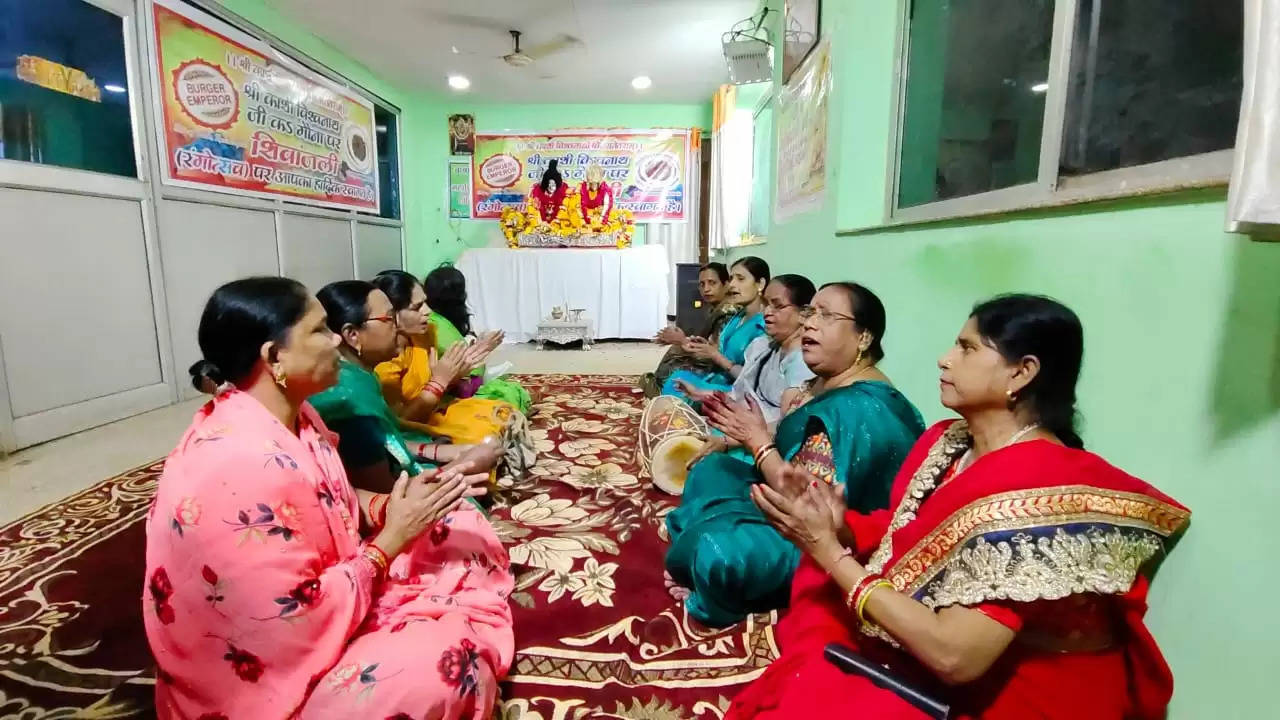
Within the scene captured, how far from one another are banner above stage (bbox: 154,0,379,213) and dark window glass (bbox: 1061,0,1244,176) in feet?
16.9

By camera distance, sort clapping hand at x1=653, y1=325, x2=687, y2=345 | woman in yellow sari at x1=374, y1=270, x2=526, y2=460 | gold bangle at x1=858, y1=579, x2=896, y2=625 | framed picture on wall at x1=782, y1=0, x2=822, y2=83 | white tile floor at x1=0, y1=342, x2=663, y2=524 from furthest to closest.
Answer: clapping hand at x1=653, y1=325, x2=687, y2=345, framed picture on wall at x1=782, y1=0, x2=822, y2=83, white tile floor at x1=0, y1=342, x2=663, y2=524, woman in yellow sari at x1=374, y1=270, x2=526, y2=460, gold bangle at x1=858, y1=579, x2=896, y2=625

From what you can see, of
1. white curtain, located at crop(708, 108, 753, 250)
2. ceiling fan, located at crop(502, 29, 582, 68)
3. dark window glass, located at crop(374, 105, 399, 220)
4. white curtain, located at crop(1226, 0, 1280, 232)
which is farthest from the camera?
dark window glass, located at crop(374, 105, 399, 220)

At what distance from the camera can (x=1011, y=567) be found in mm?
838

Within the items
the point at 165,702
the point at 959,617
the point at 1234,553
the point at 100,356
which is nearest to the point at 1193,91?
the point at 1234,553

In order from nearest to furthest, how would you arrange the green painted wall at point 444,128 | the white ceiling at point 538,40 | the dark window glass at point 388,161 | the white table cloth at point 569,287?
the white ceiling at point 538,40 < the white table cloth at point 569,287 < the dark window glass at point 388,161 < the green painted wall at point 444,128

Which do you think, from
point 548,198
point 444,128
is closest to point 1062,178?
point 548,198

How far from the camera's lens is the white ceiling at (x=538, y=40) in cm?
509

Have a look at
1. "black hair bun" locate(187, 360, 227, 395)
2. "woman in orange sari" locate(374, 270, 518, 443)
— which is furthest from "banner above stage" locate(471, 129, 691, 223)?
"black hair bun" locate(187, 360, 227, 395)

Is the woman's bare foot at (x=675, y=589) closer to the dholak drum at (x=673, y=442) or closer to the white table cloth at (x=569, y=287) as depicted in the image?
the dholak drum at (x=673, y=442)

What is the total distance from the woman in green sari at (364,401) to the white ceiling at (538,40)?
4.08 meters

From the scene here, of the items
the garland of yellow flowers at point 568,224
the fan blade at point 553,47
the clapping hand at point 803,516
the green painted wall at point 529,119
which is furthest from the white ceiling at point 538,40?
the clapping hand at point 803,516

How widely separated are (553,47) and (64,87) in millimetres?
3933

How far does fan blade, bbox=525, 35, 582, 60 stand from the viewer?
19.3 ft

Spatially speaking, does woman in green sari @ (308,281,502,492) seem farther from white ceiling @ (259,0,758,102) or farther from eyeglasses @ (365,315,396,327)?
white ceiling @ (259,0,758,102)
